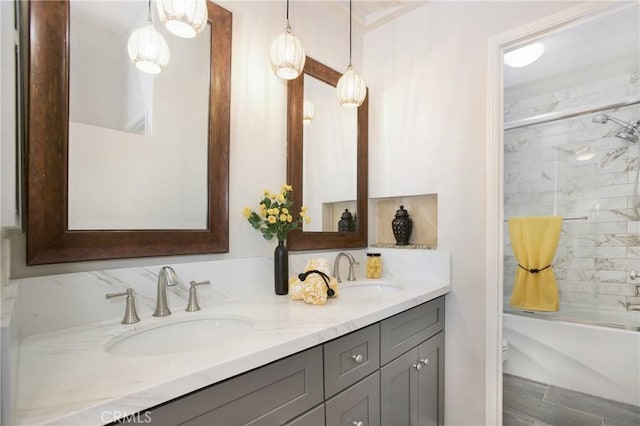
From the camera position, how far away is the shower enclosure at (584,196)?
6.86 feet

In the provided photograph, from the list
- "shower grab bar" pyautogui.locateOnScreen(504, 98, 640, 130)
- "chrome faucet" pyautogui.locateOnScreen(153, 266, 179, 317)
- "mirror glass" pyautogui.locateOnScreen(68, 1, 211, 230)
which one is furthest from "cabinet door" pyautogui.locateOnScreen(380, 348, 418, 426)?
"shower grab bar" pyautogui.locateOnScreen(504, 98, 640, 130)

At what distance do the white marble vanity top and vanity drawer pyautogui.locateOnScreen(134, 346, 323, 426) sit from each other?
0.03 metres

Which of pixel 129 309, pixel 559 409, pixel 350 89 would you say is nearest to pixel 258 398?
pixel 129 309

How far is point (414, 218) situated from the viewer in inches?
79.7

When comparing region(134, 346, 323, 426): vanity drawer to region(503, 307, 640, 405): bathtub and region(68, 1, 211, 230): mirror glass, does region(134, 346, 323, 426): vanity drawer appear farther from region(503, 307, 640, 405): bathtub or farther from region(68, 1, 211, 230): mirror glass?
region(503, 307, 640, 405): bathtub

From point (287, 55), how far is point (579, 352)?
8.49 ft

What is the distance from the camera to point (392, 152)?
2027 millimetres

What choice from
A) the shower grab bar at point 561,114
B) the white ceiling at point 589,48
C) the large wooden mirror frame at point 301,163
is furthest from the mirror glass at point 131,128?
the shower grab bar at point 561,114

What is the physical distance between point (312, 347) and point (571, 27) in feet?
5.86

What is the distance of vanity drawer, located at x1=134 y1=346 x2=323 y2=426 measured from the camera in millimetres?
673

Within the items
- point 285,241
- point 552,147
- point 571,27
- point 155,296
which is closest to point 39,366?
point 155,296

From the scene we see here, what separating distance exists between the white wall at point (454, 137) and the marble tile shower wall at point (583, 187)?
133 cm

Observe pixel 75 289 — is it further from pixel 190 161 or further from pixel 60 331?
pixel 190 161

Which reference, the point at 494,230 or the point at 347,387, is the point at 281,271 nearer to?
the point at 347,387
